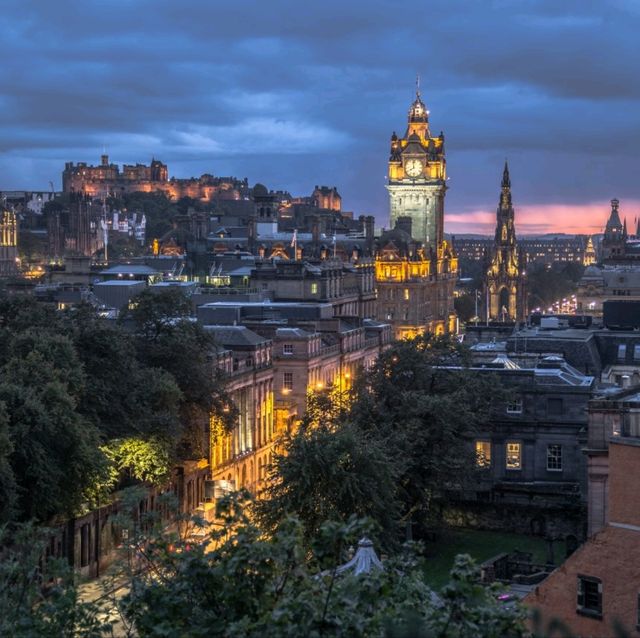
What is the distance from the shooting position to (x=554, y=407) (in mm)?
78000

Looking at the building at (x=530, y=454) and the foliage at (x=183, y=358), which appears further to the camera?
the foliage at (x=183, y=358)

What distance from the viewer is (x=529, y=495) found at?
74.4 m

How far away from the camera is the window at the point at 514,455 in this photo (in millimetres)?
77688

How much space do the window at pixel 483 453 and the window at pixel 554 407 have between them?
3820 millimetres

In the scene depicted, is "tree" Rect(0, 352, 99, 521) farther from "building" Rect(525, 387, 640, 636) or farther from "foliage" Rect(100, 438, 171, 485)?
"building" Rect(525, 387, 640, 636)

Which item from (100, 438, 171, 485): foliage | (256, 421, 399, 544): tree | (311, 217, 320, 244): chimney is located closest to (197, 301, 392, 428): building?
(100, 438, 171, 485): foliage

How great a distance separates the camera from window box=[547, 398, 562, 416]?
77812 mm

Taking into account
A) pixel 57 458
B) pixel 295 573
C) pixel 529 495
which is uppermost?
pixel 295 573

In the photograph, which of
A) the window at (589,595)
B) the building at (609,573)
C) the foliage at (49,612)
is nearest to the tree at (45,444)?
the building at (609,573)

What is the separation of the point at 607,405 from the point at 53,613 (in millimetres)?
34688

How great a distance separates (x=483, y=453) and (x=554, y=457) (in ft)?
12.7

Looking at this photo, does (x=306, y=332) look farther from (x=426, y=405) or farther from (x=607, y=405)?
(x=607, y=405)

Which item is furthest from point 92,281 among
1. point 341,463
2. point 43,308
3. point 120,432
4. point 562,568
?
point 562,568

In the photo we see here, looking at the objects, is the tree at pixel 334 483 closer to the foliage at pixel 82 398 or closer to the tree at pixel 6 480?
the foliage at pixel 82 398
